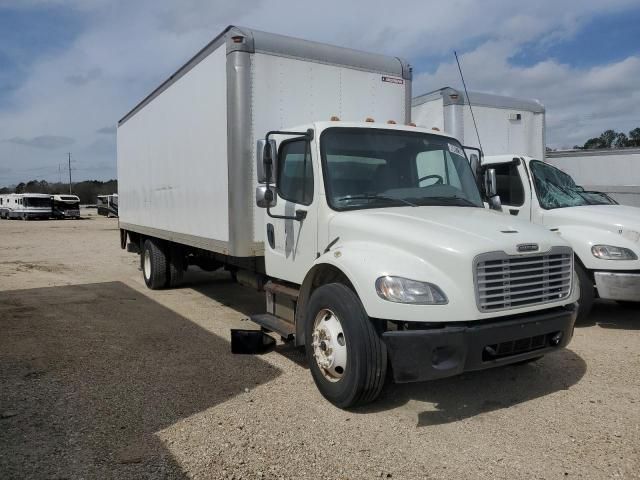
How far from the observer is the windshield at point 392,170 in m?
4.92

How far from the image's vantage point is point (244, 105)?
5.83 meters

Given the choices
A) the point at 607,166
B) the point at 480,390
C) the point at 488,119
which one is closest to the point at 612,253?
the point at 480,390

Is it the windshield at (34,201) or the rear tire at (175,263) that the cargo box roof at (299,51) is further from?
the windshield at (34,201)

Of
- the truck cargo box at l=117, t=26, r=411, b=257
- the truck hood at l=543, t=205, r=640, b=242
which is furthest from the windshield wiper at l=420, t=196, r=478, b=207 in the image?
the truck hood at l=543, t=205, r=640, b=242

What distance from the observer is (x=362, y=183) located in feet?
16.4

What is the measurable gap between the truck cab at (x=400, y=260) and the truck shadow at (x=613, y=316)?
3.35 meters

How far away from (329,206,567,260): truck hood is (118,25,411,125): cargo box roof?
2325 mm

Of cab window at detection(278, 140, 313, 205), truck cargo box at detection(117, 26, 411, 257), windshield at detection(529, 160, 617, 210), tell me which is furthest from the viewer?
windshield at detection(529, 160, 617, 210)

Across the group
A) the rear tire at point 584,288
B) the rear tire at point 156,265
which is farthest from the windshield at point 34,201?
the rear tire at point 584,288

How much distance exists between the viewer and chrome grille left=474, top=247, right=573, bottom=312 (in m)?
3.89

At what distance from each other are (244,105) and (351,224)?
2085mm

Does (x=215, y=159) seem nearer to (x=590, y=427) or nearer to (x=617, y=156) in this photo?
(x=590, y=427)

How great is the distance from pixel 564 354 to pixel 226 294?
578 cm

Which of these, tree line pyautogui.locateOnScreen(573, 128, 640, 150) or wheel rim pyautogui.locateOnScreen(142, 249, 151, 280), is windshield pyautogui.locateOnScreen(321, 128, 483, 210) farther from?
tree line pyautogui.locateOnScreen(573, 128, 640, 150)
